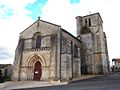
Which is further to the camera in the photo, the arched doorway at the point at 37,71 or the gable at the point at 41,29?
the gable at the point at 41,29

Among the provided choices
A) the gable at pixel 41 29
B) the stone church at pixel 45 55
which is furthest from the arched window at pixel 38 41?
the gable at pixel 41 29

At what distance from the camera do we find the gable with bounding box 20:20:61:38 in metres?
21.9

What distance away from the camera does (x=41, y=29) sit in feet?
75.0

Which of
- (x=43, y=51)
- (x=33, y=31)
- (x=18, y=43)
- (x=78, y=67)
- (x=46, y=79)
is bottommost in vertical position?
(x=46, y=79)

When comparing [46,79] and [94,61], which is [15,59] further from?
[94,61]

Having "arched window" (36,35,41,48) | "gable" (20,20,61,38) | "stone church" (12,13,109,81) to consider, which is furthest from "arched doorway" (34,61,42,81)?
"gable" (20,20,61,38)

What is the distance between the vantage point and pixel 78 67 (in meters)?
23.5

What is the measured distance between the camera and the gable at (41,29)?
861 inches

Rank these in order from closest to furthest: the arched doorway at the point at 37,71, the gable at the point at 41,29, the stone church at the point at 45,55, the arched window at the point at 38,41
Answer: the stone church at the point at 45,55
the arched doorway at the point at 37,71
the gable at the point at 41,29
the arched window at the point at 38,41

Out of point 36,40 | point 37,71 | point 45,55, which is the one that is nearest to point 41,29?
point 36,40

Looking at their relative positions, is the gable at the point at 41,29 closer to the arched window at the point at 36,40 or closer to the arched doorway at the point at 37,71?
the arched window at the point at 36,40

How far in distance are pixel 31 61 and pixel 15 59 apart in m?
2.78

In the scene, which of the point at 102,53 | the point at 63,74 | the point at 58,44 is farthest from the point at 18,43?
the point at 102,53

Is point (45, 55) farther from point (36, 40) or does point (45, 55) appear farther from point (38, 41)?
point (36, 40)
